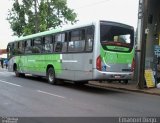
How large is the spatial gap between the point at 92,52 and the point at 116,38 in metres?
1.42

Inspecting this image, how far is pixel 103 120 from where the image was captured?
A: 9211mm

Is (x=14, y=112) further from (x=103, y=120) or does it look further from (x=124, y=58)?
(x=124, y=58)

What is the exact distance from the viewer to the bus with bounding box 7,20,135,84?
628 inches

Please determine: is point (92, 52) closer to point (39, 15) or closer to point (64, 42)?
point (64, 42)

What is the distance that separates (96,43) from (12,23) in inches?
1375

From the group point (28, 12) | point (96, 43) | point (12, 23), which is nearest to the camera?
point (96, 43)

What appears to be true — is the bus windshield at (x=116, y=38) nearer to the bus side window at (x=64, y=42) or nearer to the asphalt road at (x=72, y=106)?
the bus side window at (x=64, y=42)

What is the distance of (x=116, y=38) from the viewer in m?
16.5

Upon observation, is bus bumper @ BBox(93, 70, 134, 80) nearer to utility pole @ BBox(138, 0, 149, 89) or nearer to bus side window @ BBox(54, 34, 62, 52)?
utility pole @ BBox(138, 0, 149, 89)

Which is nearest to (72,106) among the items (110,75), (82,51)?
(110,75)

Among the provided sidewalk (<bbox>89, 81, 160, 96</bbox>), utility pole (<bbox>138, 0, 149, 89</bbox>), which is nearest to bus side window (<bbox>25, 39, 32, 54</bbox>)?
sidewalk (<bbox>89, 81, 160, 96</bbox>)

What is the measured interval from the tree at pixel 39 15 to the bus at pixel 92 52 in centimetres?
2083

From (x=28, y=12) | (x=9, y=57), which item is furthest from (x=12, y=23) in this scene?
(x=9, y=57)

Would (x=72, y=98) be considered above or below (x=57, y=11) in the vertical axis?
below
